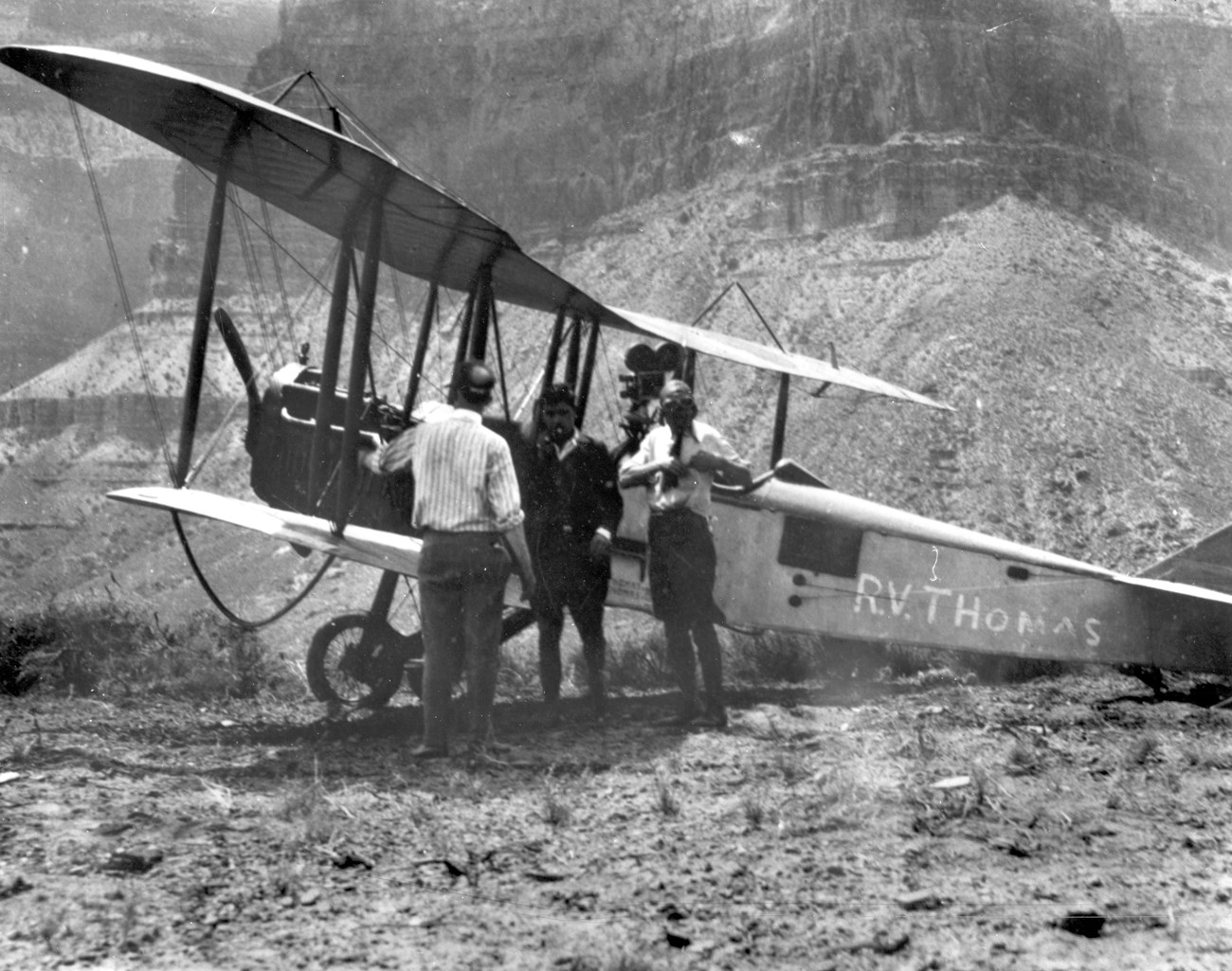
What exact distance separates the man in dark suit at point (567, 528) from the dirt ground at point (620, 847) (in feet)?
3.02

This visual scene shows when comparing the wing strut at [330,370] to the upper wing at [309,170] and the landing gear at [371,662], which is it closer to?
the upper wing at [309,170]

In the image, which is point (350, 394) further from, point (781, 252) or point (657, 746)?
point (781, 252)

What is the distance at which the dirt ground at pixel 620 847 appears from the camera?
4133 mm

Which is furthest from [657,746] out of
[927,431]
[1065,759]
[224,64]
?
[224,64]

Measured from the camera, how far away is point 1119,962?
4.06 meters

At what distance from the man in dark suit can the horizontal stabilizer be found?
171 inches

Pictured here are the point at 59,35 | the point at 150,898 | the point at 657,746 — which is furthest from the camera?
the point at 59,35

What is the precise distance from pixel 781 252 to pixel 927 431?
51.6 feet

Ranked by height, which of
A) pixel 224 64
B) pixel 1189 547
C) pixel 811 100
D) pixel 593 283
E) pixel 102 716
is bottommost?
pixel 102 716

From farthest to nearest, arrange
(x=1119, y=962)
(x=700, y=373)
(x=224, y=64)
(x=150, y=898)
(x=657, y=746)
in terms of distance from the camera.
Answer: (x=224, y=64)
(x=700, y=373)
(x=657, y=746)
(x=150, y=898)
(x=1119, y=962)

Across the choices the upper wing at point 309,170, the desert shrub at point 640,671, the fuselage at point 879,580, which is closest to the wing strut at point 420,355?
the upper wing at point 309,170

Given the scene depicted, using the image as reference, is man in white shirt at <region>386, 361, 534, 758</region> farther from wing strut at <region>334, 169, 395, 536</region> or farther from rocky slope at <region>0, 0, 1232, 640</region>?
rocky slope at <region>0, 0, 1232, 640</region>

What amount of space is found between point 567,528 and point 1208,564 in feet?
16.4

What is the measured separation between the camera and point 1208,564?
9711 mm
